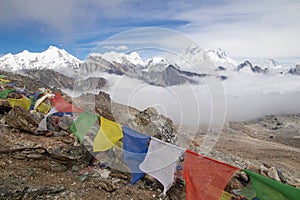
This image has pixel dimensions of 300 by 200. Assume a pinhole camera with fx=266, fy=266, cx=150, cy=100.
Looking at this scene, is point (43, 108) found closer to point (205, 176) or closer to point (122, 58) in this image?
point (122, 58)

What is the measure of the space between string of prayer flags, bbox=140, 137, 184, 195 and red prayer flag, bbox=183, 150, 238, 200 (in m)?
0.62

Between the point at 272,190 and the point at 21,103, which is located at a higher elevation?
the point at 21,103

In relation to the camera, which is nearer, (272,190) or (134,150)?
(272,190)

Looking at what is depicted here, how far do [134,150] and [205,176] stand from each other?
1.85m

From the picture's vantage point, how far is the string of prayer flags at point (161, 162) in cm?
496

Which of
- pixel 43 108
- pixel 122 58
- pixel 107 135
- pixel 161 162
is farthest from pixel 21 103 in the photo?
pixel 161 162

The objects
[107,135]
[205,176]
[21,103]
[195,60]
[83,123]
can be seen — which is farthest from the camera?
[21,103]

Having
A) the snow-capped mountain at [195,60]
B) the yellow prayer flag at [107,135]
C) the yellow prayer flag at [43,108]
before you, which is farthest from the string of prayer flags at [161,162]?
the yellow prayer flag at [43,108]

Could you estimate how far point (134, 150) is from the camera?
552 cm

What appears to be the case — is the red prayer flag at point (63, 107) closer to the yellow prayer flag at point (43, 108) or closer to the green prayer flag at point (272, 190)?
the yellow prayer flag at point (43, 108)

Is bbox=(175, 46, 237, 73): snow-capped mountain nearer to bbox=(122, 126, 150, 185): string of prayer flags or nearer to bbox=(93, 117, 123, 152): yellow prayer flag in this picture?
bbox=(122, 126, 150, 185): string of prayer flags

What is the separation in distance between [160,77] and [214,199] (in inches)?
96.0

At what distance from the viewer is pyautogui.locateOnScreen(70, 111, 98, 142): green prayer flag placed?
6268 millimetres

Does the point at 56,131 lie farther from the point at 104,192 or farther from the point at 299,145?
the point at 299,145
